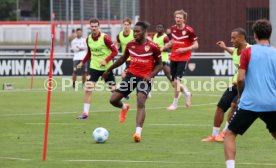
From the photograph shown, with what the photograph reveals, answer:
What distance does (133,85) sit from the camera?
16406mm

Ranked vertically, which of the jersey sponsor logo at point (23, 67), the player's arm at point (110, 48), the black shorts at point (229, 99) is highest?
the player's arm at point (110, 48)

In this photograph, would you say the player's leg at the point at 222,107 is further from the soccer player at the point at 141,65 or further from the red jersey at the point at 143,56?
the red jersey at the point at 143,56

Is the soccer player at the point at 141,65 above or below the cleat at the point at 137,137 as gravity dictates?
above

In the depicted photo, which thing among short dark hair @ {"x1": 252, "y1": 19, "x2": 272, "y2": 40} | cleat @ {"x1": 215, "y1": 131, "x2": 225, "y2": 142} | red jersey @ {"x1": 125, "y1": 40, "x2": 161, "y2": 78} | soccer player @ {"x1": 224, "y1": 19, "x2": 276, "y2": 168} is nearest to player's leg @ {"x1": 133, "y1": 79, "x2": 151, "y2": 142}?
red jersey @ {"x1": 125, "y1": 40, "x2": 161, "y2": 78}

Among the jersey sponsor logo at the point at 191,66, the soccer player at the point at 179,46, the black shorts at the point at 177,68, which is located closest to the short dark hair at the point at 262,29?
the soccer player at the point at 179,46

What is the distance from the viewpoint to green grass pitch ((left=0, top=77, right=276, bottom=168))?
12922mm

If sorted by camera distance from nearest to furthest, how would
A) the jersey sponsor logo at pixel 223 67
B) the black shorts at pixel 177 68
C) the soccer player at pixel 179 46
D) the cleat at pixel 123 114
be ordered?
the cleat at pixel 123 114 → the soccer player at pixel 179 46 → the black shorts at pixel 177 68 → the jersey sponsor logo at pixel 223 67

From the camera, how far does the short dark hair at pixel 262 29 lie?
35.5 feet

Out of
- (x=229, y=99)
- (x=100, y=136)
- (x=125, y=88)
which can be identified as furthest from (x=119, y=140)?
(x=229, y=99)

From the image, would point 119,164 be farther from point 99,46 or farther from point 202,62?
point 202,62

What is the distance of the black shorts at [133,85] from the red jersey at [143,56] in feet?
0.31

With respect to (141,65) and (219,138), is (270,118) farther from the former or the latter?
(141,65)

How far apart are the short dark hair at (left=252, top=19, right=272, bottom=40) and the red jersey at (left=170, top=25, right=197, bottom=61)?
1161 centimetres

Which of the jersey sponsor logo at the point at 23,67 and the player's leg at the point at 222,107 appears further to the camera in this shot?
the jersey sponsor logo at the point at 23,67
